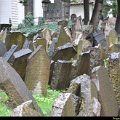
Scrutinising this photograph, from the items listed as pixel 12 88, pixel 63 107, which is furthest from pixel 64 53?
pixel 63 107

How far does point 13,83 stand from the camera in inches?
185

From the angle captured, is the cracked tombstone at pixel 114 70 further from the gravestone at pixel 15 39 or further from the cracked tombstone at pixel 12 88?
the gravestone at pixel 15 39

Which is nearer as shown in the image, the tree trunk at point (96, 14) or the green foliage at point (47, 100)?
the green foliage at point (47, 100)

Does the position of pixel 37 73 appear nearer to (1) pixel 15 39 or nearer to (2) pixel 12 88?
(2) pixel 12 88

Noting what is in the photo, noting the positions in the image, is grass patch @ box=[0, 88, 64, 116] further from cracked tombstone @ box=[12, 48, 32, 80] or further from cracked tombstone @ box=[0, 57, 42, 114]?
cracked tombstone @ box=[12, 48, 32, 80]

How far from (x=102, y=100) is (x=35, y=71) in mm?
1633

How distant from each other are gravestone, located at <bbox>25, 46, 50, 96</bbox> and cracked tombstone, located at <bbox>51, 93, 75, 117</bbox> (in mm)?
2073

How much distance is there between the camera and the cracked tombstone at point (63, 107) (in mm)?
3873

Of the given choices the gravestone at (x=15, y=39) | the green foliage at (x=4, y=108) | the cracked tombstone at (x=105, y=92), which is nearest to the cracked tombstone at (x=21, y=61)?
the green foliage at (x=4, y=108)

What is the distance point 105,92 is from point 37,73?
4.80 ft

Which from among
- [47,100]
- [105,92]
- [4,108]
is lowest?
[47,100]

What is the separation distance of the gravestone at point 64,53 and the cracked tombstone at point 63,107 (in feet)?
11.6

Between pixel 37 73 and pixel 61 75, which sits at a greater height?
pixel 37 73

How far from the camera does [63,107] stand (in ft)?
12.8
